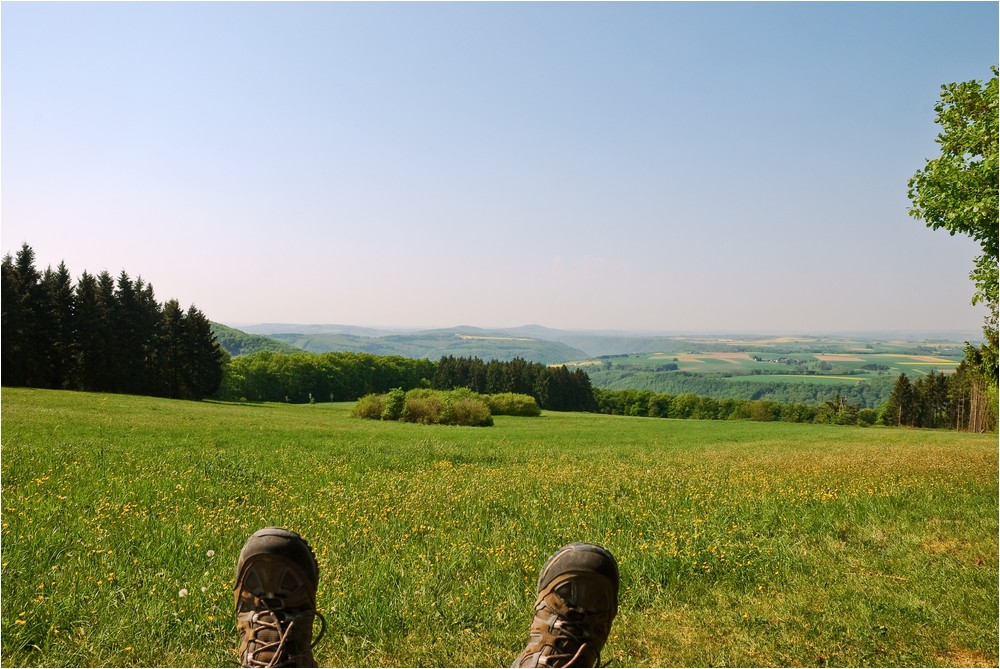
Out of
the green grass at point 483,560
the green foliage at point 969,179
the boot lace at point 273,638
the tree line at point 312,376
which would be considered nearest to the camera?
the boot lace at point 273,638

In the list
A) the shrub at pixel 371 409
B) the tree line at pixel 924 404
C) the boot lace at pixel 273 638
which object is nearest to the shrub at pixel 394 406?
the shrub at pixel 371 409

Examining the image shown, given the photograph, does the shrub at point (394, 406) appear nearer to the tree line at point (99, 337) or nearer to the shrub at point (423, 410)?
the shrub at point (423, 410)

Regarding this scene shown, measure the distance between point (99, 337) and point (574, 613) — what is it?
227ft

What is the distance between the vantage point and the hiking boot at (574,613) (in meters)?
3.65

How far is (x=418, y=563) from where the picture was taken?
626cm

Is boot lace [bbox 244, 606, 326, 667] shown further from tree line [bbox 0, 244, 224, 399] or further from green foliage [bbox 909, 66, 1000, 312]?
tree line [bbox 0, 244, 224, 399]

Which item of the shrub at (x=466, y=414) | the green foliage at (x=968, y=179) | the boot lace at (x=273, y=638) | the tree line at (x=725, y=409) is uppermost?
the green foliage at (x=968, y=179)

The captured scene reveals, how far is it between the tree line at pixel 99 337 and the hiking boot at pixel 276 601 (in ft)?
207

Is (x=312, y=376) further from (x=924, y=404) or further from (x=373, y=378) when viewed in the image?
(x=924, y=404)

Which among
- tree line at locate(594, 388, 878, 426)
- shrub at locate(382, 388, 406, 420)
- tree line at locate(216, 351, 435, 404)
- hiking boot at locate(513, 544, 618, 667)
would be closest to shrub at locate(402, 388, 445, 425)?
shrub at locate(382, 388, 406, 420)

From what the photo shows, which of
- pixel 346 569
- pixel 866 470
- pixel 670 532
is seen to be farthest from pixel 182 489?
pixel 866 470

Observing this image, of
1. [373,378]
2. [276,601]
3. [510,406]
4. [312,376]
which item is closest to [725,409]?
[510,406]

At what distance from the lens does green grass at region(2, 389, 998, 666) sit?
181 inches

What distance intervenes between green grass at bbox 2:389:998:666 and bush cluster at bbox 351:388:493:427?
3505cm
